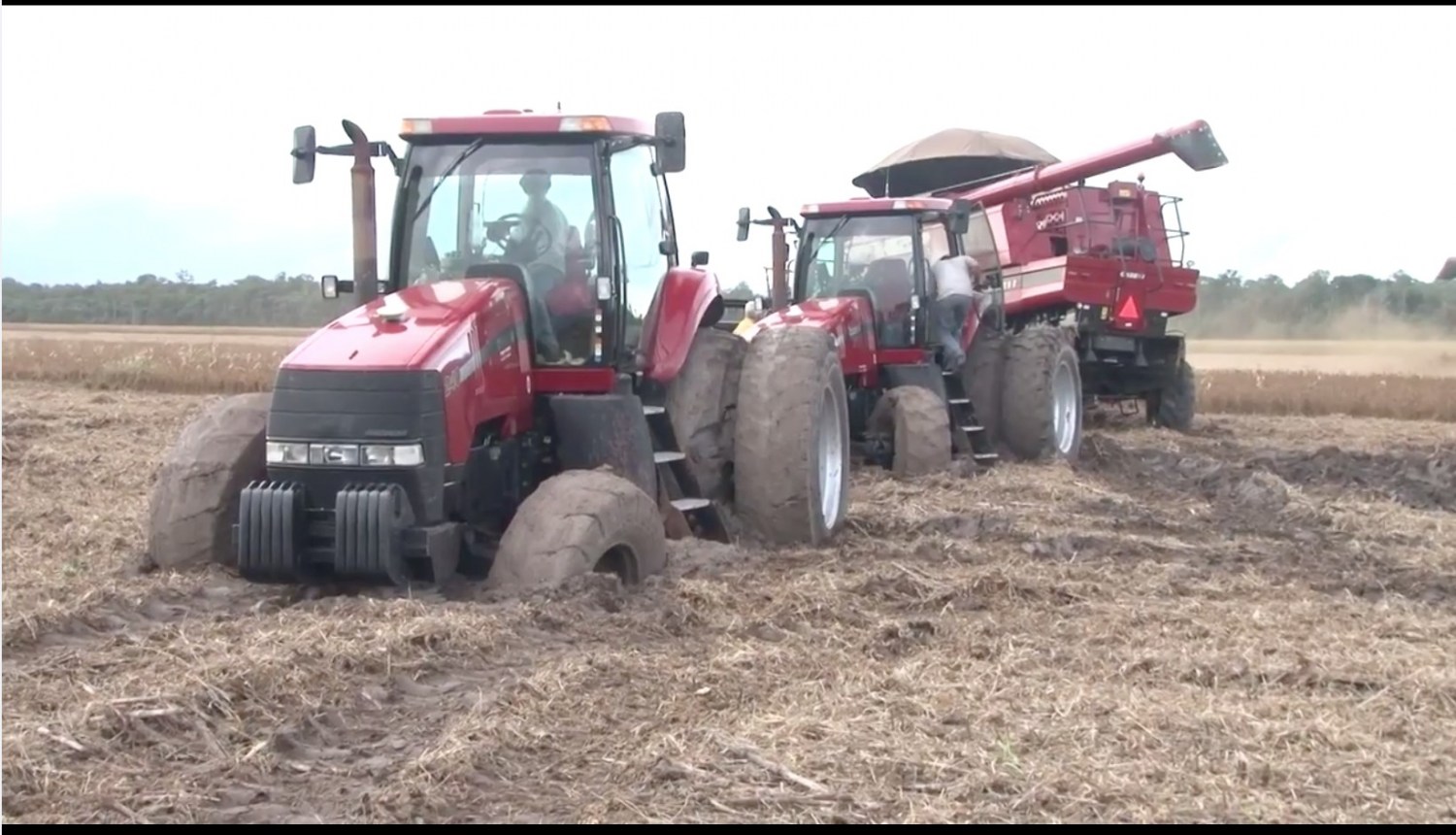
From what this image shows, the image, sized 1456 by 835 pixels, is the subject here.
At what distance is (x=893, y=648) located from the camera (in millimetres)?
5762

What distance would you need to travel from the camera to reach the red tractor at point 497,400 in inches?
238

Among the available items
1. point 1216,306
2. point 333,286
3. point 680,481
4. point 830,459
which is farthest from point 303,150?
point 1216,306

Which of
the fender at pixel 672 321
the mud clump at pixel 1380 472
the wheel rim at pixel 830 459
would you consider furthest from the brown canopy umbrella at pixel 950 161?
the fender at pixel 672 321

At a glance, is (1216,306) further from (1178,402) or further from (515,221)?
(515,221)

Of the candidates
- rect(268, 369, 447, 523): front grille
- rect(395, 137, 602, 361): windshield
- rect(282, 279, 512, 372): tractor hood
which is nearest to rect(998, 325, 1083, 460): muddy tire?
rect(395, 137, 602, 361): windshield

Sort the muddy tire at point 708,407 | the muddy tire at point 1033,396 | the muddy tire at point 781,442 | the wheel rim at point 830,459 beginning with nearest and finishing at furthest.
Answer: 1. the muddy tire at point 781,442
2. the muddy tire at point 708,407
3. the wheel rim at point 830,459
4. the muddy tire at point 1033,396

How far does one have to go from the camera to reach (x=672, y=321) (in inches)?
308

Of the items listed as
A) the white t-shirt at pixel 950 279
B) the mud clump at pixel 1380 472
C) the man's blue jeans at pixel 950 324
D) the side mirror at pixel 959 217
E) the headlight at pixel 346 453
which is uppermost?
the side mirror at pixel 959 217

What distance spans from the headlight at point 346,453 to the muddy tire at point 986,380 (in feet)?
24.7

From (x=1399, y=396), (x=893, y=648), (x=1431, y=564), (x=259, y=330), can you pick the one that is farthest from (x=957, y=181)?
(x=259, y=330)

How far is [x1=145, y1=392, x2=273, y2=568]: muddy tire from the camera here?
637 centimetres

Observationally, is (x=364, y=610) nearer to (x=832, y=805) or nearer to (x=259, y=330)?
(x=832, y=805)

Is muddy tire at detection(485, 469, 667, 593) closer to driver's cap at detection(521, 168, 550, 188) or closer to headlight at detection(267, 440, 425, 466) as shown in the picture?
headlight at detection(267, 440, 425, 466)

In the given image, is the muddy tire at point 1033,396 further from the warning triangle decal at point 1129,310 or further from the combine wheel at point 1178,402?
the combine wheel at point 1178,402
